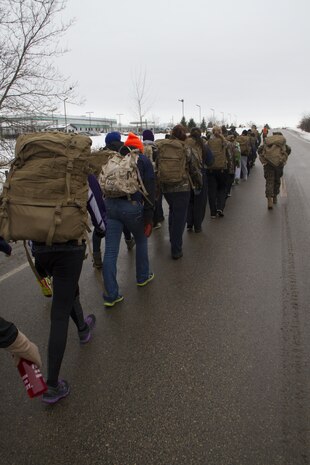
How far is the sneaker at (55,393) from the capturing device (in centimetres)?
235

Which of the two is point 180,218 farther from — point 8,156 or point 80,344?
point 8,156

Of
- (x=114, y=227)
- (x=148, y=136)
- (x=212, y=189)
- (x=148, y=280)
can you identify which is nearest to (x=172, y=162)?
(x=114, y=227)

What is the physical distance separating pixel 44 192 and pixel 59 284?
671 millimetres

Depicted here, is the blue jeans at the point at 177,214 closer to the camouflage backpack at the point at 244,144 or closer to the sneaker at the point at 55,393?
the sneaker at the point at 55,393

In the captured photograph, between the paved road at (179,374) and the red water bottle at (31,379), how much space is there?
0.22 metres

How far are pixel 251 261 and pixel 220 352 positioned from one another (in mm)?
2324

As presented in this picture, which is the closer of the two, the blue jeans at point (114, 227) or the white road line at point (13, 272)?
the blue jeans at point (114, 227)

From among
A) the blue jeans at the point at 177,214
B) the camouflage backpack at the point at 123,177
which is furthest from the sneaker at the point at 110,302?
the blue jeans at the point at 177,214

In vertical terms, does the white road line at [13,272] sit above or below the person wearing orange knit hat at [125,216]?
below

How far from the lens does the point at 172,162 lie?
4.91 meters

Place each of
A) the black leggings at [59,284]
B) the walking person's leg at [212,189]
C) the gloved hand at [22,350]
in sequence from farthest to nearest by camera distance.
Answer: the walking person's leg at [212,189]
the black leggings at [59,284]
the gloved hand at [22,350]

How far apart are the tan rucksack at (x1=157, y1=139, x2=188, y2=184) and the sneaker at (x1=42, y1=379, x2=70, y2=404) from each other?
3.28 meters

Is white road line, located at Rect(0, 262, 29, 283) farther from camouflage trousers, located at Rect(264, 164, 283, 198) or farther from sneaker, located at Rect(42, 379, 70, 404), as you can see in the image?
camouflage trousers, located at Rect(264, 164, 283, 198)

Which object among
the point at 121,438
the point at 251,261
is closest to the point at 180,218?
the point at 251,261
